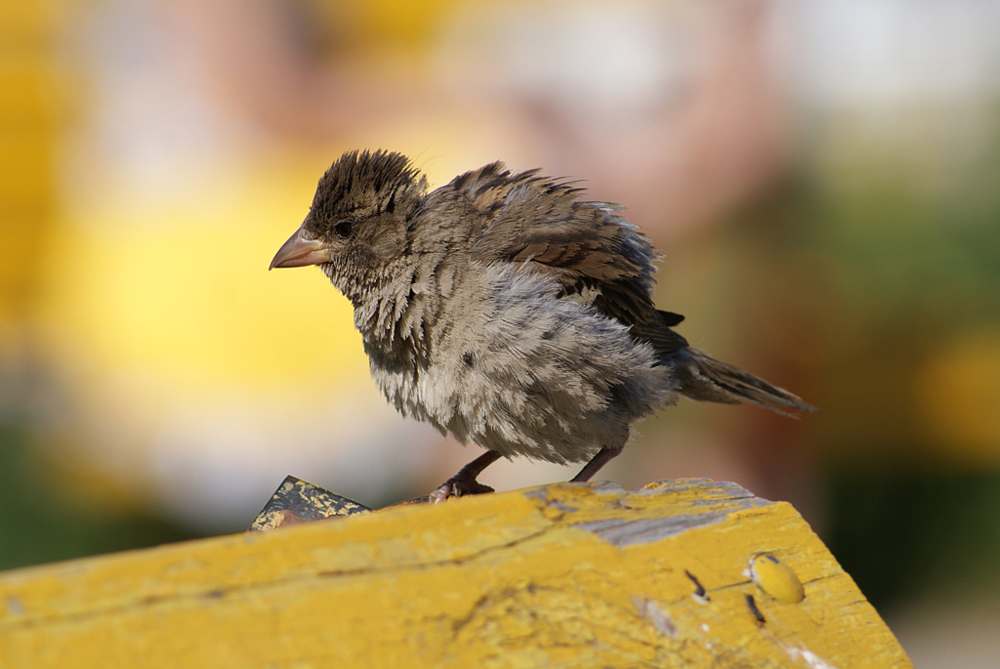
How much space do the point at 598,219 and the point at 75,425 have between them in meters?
5.05

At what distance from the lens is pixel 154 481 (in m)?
6.98

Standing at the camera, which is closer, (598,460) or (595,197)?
(598,460)

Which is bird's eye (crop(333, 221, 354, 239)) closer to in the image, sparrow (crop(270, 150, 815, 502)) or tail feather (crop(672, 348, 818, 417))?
sparrow (crop(270, 150, 815, 502))

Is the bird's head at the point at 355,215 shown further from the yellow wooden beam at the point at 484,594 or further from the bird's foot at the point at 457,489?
the yellow wooden beam at the point at 484,594

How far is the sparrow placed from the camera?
3.33 metres

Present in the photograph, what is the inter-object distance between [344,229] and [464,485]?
1048 mm

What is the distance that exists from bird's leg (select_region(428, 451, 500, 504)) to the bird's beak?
94 centimetres

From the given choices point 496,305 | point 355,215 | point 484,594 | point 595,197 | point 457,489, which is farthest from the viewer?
point 595,197

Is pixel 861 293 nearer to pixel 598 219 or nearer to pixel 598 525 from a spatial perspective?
pixel 598 219

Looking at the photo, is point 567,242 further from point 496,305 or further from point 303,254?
point 303,254

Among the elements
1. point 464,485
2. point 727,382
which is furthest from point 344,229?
point 727,382

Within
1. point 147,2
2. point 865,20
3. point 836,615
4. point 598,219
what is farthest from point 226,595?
point 865,20

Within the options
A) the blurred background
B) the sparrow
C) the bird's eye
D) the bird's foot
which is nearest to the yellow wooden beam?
the sparrow

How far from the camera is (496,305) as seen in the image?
333 cm
